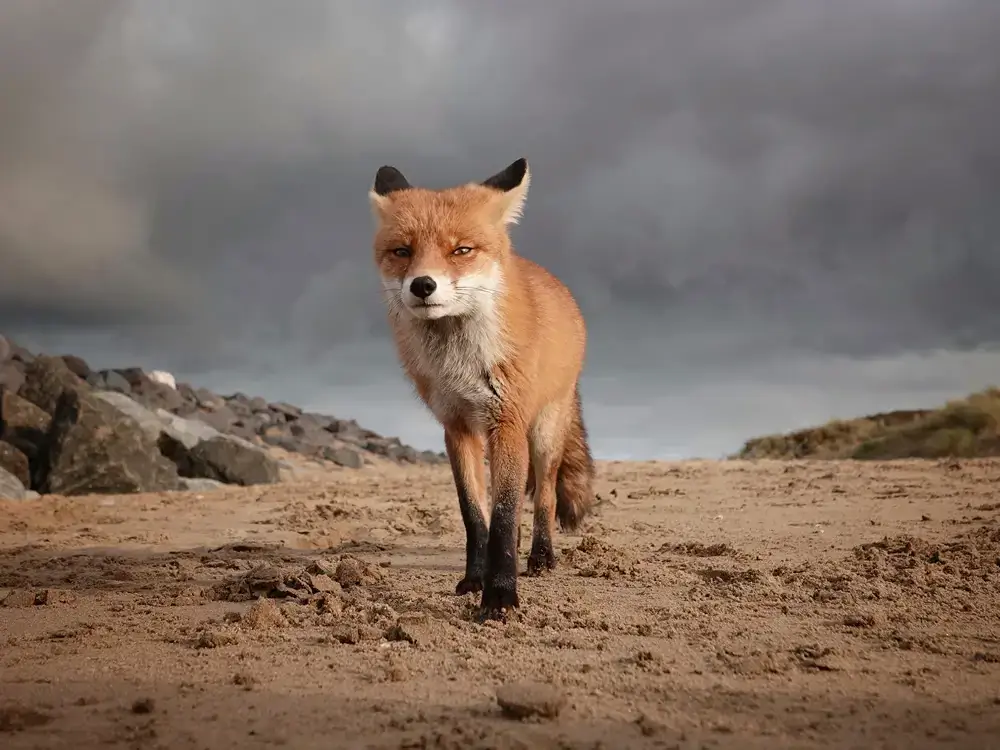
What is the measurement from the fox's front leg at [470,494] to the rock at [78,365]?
1749 centimetres

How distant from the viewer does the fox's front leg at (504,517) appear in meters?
5.09

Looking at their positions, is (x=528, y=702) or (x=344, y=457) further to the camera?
(x=344, y=457)

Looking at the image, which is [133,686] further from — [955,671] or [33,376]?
[33,376]

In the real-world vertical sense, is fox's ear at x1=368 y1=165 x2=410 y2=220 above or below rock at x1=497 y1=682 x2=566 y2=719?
above

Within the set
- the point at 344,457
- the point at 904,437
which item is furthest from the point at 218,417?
the point at 904,437

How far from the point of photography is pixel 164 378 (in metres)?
23.7

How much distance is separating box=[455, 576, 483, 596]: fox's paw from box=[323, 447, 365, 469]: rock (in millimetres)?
14988

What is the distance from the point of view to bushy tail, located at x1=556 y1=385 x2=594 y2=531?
7.43 m

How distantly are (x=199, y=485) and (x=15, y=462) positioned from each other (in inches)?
106

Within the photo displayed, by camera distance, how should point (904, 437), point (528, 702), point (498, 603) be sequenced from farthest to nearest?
point (904, 437), point (498, 603), point (528, 702)

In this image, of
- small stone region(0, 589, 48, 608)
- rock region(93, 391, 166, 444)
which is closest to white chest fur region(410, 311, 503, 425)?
small stone region(0, 589, 48, 608)

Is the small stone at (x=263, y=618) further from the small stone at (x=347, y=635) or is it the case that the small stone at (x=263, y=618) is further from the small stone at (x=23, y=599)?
the small stone at (x=23, y=599)

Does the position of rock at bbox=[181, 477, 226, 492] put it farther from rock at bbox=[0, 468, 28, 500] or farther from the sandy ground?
the sandy ground

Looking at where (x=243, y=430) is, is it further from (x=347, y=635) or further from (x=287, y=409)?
(x=347, y=635)
